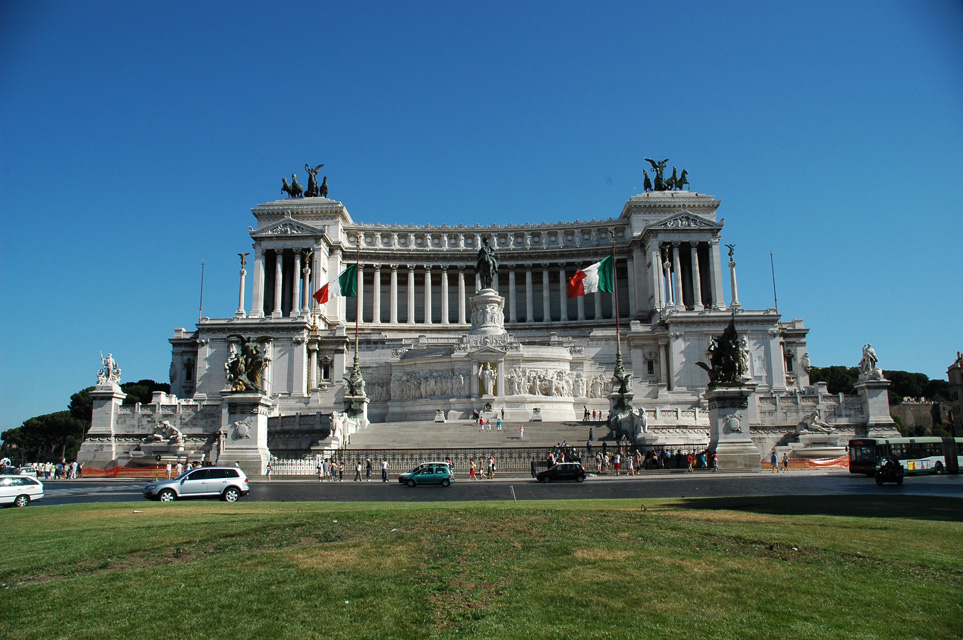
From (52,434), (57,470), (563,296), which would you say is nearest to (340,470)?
(57,470)

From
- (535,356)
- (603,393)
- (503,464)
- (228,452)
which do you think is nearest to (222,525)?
(228,452)

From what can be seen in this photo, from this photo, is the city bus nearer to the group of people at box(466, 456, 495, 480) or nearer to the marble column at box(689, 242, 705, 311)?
the group of people at box(466, 456, 495, 480)

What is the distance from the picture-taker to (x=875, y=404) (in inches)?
2119

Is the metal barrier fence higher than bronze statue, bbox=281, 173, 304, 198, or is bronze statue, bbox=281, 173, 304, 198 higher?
bronze statue, bbox=281, 173, 304, 198

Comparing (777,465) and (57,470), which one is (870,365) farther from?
(57,470)

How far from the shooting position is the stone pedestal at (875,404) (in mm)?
53281

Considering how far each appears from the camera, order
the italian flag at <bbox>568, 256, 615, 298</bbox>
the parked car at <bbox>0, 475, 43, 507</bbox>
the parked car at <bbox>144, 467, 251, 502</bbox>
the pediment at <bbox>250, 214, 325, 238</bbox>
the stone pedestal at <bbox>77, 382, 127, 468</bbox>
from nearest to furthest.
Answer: the parked car at <bbox>144, 467, 251, 502</bbox> < the parked car at <bbox>0, 475, 43, 507</bbox> < the italian flag at <bbox>568, 256, 615, 298</bbox> < the stone pedestal at <bbox>77, 382, 127, 468</bbox> < the pediment at <bbox>250, 214, 325, 238</bbox>

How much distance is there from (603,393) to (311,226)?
45.0 meters

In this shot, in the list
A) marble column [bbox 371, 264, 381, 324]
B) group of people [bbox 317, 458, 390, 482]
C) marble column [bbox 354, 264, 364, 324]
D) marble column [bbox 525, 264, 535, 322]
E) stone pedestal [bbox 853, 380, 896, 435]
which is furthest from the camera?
marble column [bbox 354, 264, 364, 324]

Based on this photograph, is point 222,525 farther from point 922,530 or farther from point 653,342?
point 653,342

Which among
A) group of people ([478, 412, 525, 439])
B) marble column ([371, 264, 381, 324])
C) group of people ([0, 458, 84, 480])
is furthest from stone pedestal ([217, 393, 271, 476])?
marble column ([371, 264, 381, 324])

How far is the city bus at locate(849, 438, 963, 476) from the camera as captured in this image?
1452 inches

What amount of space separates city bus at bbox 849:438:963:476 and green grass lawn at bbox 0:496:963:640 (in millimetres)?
22833

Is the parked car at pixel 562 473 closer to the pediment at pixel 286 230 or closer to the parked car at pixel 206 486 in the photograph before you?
the parked car at pixel 206 486
